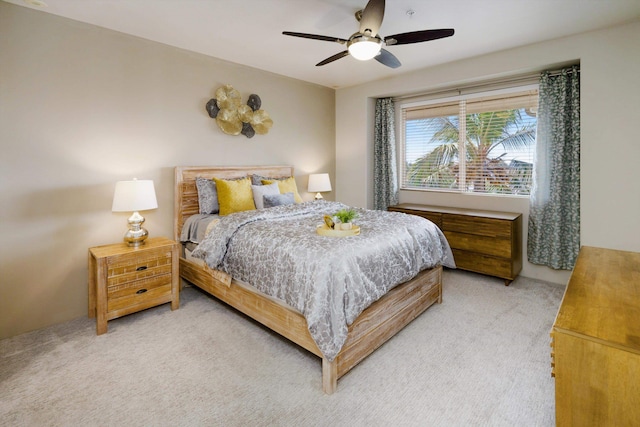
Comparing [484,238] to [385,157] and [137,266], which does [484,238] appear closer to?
[385,157]

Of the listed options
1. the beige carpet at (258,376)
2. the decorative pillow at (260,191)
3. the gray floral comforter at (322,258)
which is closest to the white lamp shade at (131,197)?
the gray floral comforter at (322,258)

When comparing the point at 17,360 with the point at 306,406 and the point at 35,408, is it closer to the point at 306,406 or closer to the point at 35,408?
the point at 35,408

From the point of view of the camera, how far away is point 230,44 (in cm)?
337

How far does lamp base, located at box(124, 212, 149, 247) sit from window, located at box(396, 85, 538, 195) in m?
3.62

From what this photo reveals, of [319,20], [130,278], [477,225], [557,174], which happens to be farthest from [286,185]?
[557,174]

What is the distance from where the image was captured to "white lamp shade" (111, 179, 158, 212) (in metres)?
2.76

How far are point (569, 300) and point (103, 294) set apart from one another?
3.06 m

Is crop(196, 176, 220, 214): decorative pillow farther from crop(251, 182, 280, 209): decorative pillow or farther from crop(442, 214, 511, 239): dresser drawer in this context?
crop(442, 214, 511, 239): dresser drawer

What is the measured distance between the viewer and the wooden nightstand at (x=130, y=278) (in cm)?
265

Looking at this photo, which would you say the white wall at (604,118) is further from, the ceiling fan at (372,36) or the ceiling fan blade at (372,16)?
the ceiling fan blade at (372,16)

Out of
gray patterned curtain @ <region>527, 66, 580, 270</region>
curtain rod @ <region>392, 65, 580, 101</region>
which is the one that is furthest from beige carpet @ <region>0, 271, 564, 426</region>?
curtain rod @ <region>392, 65, 580, 101</region>

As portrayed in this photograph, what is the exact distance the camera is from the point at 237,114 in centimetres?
399

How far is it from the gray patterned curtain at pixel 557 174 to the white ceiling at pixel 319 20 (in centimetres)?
59

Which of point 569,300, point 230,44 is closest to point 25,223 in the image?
point 230,44
